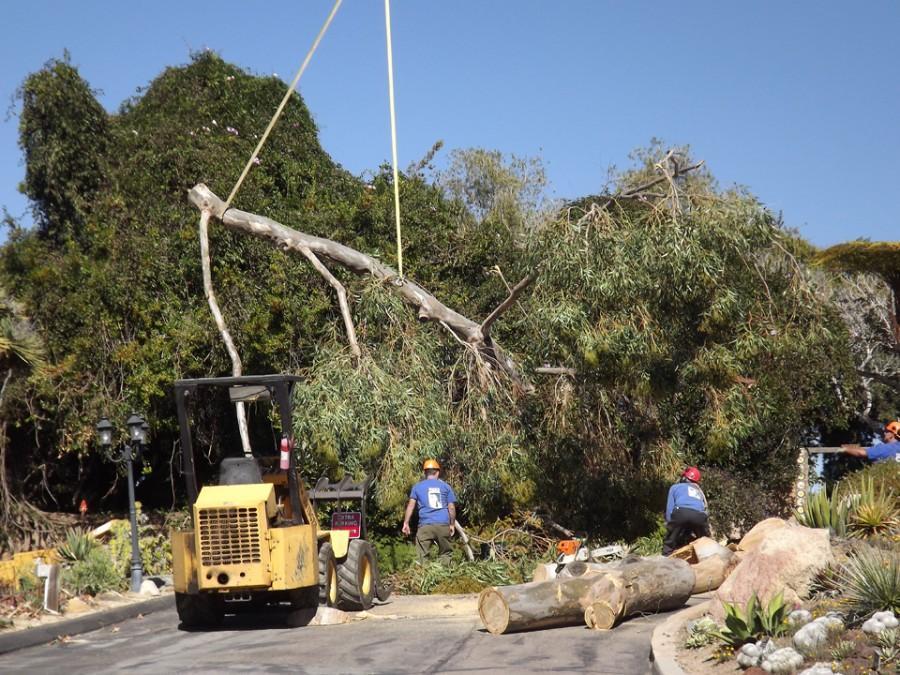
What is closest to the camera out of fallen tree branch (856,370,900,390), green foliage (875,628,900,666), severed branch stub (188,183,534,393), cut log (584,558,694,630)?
green foliage (875,628,900,666)

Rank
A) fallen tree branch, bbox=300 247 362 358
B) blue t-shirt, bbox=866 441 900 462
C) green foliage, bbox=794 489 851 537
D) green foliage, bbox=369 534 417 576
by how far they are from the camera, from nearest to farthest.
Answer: green foliage, bbox=794 489 851 537 < blue t-shirt, bbox=866 441 900 462 < green foliage, bbox=369 534 417 576 < fallen tree branch, bbox=300 247 362 358

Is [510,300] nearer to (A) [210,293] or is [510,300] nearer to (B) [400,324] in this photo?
(B) [400,324]

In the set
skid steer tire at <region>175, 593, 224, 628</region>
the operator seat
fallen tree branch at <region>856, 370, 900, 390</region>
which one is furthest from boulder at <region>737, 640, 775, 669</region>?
fallen tree branch at <region>856, 370, 900, 390</region>

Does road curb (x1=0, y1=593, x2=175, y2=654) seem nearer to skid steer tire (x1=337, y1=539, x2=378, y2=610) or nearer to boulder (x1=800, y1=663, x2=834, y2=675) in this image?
skid steer tire (x1=337, y1=539, x2=378, y2=610)

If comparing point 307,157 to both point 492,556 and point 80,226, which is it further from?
point 492,556

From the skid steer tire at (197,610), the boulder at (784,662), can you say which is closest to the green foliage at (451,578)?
the skid steer tire at (197,610)

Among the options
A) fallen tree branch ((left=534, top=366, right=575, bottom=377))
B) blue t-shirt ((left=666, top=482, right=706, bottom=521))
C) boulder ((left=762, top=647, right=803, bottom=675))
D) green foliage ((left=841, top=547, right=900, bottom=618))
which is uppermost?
fallen tree branch ((left=534, top=366, right=575, bottom=377))

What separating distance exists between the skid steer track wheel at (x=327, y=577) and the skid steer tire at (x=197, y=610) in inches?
44.5

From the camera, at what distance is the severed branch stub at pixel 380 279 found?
1811 centimetres

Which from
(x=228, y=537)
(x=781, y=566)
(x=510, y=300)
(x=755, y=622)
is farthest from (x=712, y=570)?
(x=510, y=300)

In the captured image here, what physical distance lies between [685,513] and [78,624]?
7276mm

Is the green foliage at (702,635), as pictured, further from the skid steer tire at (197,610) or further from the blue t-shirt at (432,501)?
the blue t-shirt at (432,501)

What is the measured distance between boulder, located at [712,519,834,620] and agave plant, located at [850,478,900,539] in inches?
57.4

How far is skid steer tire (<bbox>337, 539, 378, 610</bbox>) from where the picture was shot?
12594 millimetres
